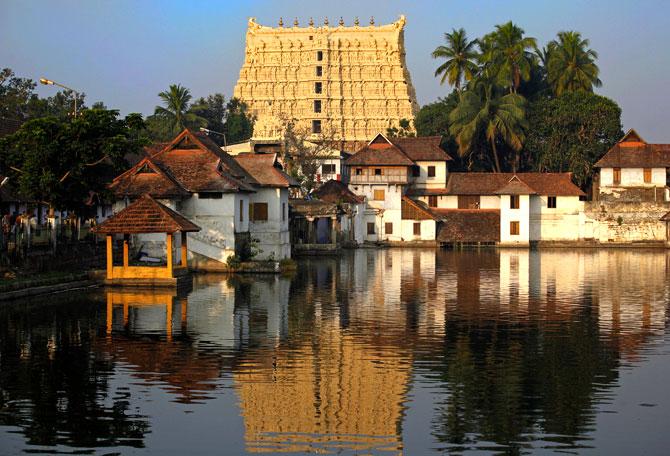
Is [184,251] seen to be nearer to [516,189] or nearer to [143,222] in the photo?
[143,222]

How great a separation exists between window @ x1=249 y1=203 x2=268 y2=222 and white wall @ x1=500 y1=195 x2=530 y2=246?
29.5m

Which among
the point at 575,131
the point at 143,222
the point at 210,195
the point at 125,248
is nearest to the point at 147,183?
the point at 210,195

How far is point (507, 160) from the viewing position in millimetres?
93438

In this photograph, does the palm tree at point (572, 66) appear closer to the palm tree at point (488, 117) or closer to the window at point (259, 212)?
the palm tree at point (488, 117)

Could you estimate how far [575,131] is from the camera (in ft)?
276

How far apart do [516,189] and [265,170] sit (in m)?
30.2

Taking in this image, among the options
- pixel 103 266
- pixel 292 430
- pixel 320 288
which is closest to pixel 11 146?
pixel 103 266

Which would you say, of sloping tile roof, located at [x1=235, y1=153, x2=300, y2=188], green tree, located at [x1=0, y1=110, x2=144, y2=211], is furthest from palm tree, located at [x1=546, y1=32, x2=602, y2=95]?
green tree, located at [x1=0, y1=110, x2=144, y2=211]

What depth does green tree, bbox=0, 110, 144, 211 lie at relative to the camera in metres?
36.0

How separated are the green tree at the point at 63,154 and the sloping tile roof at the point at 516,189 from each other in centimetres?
4042

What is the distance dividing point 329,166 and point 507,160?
20.6 metres

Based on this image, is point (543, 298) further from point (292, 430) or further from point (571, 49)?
point (571, 49)

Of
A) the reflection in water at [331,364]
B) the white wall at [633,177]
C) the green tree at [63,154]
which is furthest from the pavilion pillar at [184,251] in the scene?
the white wall at [633,177]

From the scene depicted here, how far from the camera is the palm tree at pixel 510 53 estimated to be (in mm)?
86000
